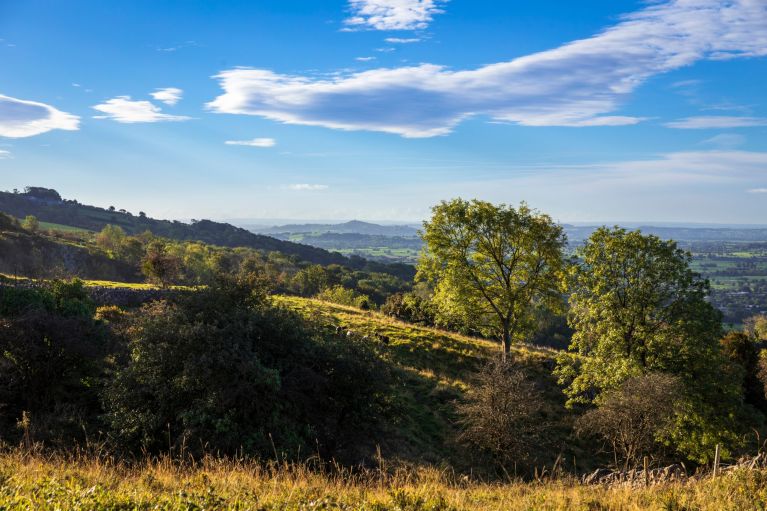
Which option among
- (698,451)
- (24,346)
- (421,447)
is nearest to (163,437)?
(24,346)

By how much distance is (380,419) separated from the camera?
1802 cm

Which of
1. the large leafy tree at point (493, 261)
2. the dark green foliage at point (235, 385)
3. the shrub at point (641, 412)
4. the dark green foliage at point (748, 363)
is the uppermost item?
the large leafy tree at point (493, 261)

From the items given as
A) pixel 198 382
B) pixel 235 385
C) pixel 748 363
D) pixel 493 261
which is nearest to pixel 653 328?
pixel 493 261

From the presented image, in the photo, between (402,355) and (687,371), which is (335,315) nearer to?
(402,355)

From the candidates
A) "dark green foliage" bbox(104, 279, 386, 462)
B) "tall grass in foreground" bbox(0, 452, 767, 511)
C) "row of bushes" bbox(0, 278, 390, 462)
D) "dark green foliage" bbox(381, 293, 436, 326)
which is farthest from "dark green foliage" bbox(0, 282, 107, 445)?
"dark green foliage" bbox(381, 293, 436, 326)

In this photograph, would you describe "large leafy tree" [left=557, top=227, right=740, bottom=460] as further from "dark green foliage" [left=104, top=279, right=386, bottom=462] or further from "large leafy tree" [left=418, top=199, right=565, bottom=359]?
"dark green foliage" [left=104, top=279, right=386, bottom=462]

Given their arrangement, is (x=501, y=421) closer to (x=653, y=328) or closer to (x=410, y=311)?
(x=653, y=328)

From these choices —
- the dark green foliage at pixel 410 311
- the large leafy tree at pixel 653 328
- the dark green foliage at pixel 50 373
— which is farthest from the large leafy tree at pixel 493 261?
the dark green foliage at pixel 50 373

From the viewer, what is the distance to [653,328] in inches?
961

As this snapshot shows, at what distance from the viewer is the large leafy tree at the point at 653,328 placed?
2233 centimetres

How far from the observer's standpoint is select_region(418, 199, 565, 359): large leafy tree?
3136 centimetres

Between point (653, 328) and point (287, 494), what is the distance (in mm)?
23761

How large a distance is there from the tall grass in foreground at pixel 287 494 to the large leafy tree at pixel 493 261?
2275 cm

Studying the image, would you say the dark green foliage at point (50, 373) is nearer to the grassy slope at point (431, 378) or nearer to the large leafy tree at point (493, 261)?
the grassy slope at point (431, 378)
